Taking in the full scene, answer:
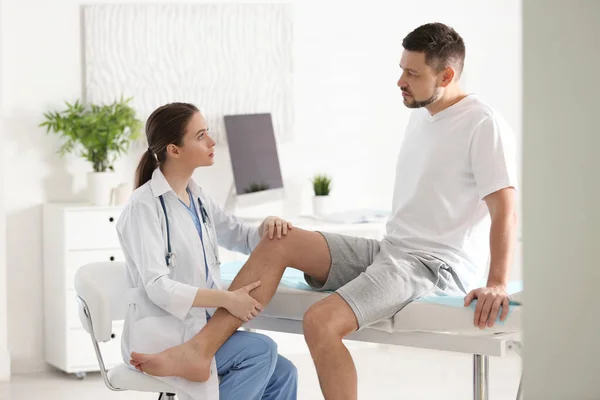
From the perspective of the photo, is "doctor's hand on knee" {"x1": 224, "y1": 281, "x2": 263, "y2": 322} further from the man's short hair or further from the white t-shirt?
the man's short hair

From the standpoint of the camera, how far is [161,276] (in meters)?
2.31

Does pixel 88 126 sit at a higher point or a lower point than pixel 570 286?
higher

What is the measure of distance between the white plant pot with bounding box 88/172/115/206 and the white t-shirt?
5.83 ft

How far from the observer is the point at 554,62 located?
3.18ft

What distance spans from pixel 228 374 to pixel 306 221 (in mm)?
1893

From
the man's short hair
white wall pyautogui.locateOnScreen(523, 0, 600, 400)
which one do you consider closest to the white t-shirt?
the man's short hair

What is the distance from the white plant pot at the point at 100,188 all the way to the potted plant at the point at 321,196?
38.5 inches

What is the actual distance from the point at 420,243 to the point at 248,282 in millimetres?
501

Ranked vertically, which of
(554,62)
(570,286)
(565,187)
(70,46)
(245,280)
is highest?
(70,46)

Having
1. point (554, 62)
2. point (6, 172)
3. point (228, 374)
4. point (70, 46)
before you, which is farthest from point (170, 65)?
point (554, 62)

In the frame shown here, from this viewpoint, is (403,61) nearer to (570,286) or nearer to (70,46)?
(570,286)

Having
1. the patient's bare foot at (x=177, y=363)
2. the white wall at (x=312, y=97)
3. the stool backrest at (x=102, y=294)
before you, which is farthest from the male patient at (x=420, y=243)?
the white wall at (x=312, y=97)

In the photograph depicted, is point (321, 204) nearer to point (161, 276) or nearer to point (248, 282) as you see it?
point (248, 282)

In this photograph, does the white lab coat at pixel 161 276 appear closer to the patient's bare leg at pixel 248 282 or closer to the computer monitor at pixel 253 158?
the patient's bare leg at pixel 248 282
